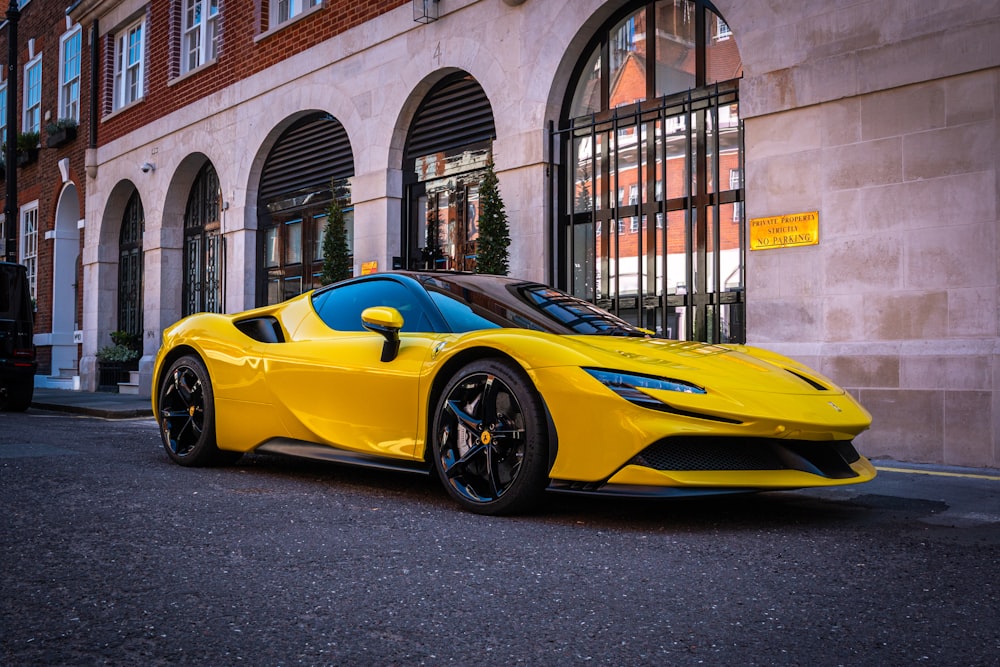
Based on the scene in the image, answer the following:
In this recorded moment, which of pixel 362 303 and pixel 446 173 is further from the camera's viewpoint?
pixel 446 173

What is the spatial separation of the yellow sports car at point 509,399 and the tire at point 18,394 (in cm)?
836

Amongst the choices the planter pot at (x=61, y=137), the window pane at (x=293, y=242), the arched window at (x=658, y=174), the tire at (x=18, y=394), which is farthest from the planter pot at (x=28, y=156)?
the arched window at (x=658, y=174)

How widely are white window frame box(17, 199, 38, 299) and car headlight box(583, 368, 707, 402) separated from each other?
22.6 metres

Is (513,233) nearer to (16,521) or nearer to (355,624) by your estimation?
(16,521)

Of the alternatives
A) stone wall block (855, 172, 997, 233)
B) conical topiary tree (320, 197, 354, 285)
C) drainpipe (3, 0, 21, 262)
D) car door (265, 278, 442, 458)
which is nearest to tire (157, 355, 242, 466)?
car door (265, 278, 442, 458)

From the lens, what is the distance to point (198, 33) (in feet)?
57.6

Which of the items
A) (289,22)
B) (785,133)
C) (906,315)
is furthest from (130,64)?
(906,315)

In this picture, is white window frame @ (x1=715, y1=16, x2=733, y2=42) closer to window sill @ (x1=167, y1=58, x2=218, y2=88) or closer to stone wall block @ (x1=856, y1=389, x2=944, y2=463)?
stone wall block @ (x1=856, y1=389, x2=944, y2=463)

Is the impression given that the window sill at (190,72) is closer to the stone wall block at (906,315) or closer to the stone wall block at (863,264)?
the stone wall block at (863,264)

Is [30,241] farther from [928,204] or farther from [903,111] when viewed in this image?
[928,204]

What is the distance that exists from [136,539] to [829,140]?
6.38 metres

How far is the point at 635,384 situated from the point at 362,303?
2.02 meters

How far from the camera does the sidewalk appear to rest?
40.5 feet

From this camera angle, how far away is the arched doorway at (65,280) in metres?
22.0
